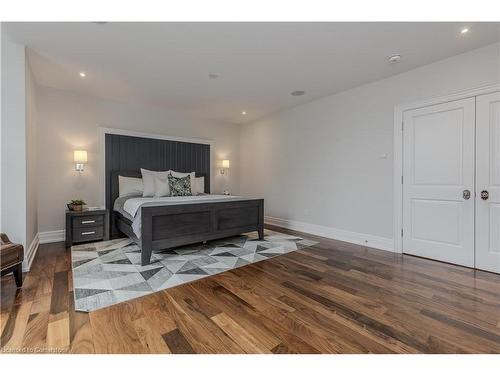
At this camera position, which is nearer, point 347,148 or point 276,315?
point 276,315

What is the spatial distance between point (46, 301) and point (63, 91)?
3466mm

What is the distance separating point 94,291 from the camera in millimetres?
2059

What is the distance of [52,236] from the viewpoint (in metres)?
3.74

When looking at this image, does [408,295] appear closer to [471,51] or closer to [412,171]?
[412,171]

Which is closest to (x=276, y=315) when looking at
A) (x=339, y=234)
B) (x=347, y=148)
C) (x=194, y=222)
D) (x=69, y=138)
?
(x=194, y=222)

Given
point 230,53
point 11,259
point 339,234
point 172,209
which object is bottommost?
point 339,234

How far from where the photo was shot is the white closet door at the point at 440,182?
9.02 ft

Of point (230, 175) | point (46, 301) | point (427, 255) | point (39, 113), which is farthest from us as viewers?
point (230, 175)

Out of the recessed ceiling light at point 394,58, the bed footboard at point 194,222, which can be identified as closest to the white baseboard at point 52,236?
the bed footboard at point 194,222

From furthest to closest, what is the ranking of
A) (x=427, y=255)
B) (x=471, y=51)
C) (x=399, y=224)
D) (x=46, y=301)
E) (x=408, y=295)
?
1. (x=399, y=224)
2. (x=427, y=255)
3. (x=471, y=51)
4. (x=408, y=295)
5. (x=46, y=301)

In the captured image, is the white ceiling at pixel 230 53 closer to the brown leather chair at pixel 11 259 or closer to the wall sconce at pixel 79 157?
the wall sconce at pixel 79 157

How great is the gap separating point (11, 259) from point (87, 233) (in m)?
1.60

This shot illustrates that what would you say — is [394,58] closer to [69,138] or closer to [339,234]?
[339,234]
